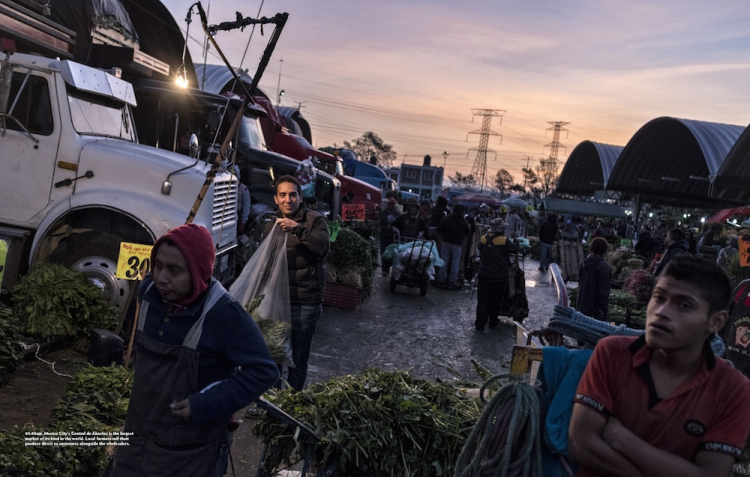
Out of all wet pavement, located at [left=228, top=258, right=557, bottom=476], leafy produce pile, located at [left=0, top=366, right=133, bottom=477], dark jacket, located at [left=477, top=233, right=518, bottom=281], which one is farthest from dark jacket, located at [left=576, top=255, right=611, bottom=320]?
leafy produce pile, located at [left=0, top=366, right=133, bottom=477]

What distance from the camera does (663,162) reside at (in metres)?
45.0

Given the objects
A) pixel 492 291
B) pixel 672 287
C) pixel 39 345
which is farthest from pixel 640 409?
pixel 492 291

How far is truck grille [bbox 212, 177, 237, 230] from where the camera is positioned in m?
7.85

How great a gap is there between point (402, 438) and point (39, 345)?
453 centimetres

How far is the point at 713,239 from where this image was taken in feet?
63.8

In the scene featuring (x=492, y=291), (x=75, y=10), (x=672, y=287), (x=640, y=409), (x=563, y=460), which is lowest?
(x=492, y=291)

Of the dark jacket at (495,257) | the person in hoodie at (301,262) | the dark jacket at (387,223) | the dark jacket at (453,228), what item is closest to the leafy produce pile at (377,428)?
the person in hoodie at (301,262)

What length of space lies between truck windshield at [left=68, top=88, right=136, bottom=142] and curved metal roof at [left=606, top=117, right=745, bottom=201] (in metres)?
35.6

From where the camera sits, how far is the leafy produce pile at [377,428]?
331 centimetres

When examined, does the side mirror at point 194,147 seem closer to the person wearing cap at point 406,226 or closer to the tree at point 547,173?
the person wearing cap at point 406,226

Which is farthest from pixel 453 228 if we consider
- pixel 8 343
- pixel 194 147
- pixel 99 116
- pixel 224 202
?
pixel 8 343

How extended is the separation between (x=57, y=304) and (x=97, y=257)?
726mm

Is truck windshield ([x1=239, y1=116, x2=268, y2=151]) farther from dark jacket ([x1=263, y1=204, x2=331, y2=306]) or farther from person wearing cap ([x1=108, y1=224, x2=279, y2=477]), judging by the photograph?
person wearing cap ([x1=108, y1=224, x2=279, y2=477])

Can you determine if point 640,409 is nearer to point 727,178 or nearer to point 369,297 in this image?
point 369,297
